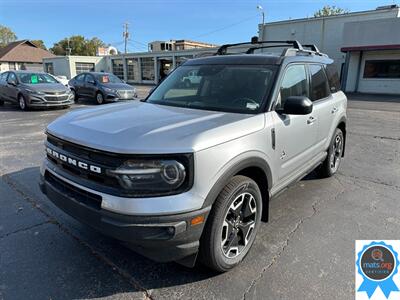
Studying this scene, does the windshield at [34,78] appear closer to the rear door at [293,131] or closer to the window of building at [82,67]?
the rear door at [293,131]

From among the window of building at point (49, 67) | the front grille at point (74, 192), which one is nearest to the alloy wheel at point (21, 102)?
the front grille at point (74, 192)

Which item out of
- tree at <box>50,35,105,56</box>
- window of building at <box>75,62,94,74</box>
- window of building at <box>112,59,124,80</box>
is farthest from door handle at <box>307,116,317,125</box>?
tree at <box>50,35,105,56</box>

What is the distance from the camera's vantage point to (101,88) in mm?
14062

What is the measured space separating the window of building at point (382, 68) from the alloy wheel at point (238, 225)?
23882mm

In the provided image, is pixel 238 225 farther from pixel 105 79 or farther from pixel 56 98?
pixel 105 79

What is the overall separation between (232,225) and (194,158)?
0.86m

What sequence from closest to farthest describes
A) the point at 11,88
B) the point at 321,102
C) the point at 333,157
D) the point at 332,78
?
the point at 321,102 < the point at 332,78 < the point at 333,157 < the point at 11,88

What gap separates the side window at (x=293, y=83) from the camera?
127 inches

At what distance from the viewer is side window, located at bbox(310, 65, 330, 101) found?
4.00m

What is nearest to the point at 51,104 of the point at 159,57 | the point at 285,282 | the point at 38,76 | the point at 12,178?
the point at 38,76

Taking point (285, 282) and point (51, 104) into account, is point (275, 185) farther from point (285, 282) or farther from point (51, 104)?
point (51, 104)

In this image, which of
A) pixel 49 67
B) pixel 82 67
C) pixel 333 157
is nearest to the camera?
pixel 333 157

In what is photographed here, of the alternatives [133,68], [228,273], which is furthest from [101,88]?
[133,68]

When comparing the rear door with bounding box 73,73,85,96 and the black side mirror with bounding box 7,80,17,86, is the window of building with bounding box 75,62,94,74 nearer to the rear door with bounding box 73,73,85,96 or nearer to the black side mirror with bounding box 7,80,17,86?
the rear door with bounding box 73,73,85,96
